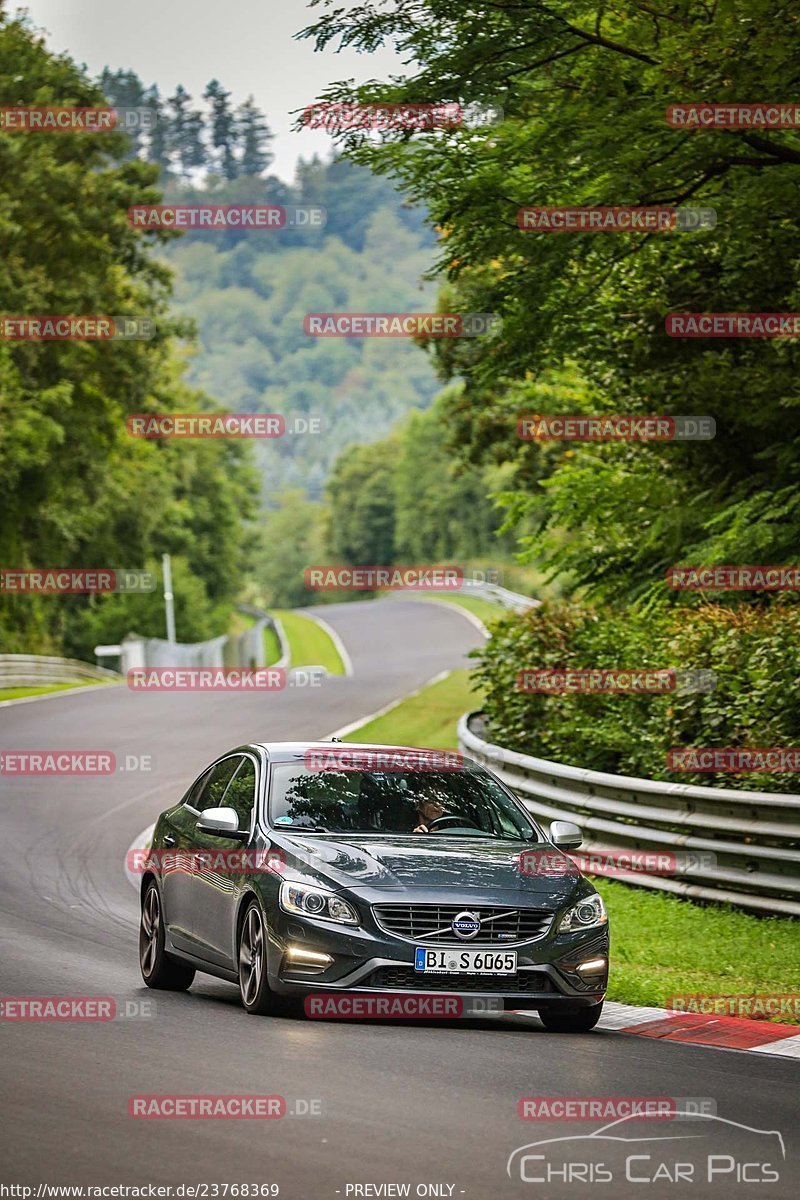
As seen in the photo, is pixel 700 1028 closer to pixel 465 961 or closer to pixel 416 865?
pixel 465 961

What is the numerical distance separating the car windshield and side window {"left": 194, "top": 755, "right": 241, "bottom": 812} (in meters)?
0.60

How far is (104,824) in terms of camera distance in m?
21.3

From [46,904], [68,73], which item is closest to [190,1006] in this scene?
[46,904]

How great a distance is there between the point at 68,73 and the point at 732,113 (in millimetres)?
41205

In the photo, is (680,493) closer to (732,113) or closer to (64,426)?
(732,113)

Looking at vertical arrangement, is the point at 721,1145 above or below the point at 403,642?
above

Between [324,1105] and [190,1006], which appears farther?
[190,1006]

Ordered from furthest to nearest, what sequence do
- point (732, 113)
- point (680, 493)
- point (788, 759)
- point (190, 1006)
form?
point (680, 493), point (732, 113), point (788, 759), point (190, 1006)
